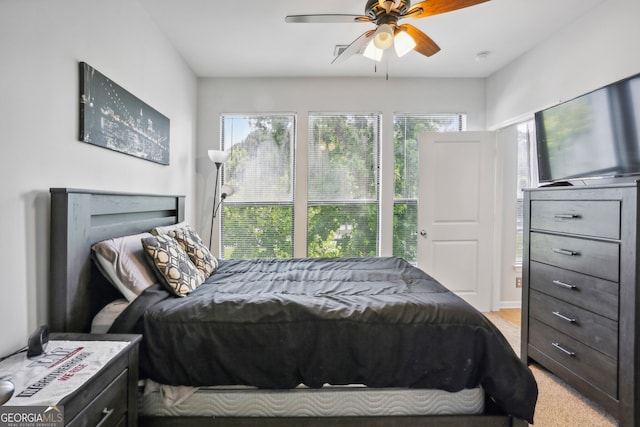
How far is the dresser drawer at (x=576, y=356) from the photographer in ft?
5.41

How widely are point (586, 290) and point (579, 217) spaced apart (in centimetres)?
44

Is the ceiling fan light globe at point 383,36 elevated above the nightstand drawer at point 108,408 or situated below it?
above

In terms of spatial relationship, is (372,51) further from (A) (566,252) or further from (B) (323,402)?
(B) (323,402)

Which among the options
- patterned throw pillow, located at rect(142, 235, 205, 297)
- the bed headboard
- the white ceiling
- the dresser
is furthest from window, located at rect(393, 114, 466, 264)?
the bed headboard

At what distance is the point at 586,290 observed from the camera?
5.89 ft

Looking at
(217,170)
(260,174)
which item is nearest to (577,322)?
(260,174)

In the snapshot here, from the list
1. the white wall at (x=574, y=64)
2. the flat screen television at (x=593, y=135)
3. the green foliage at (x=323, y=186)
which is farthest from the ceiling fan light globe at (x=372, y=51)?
the white wall at (x=574, y=64)

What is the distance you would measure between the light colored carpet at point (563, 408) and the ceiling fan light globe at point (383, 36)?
2355 mm

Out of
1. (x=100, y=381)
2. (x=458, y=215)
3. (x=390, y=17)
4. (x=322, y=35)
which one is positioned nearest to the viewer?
(x=100, y=381)

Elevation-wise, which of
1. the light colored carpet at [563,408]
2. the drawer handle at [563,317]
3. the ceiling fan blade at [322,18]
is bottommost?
the light colored carpet at [563,408]

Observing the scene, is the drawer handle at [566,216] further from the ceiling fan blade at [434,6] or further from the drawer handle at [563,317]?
the ceiling fan blade at [434,6]

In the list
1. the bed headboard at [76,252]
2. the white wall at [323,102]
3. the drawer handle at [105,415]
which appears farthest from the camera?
the white wall at [323,102]

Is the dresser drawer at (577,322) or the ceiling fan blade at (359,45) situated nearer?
the dresser drawer at (577,322)

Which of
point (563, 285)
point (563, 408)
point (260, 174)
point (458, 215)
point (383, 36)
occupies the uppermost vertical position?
point (383, 36)
